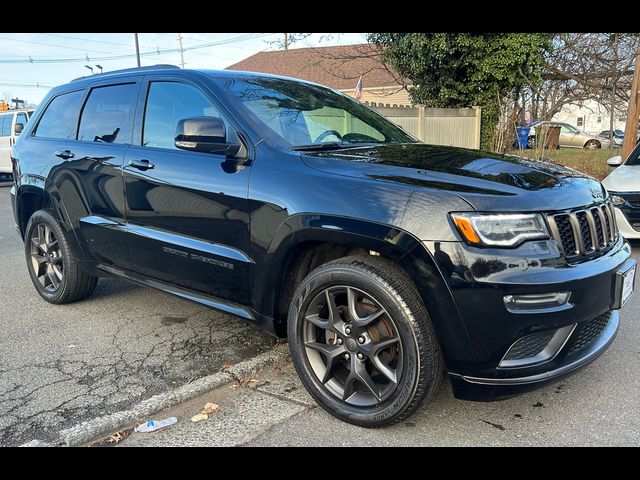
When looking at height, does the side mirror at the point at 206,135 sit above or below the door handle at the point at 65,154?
above

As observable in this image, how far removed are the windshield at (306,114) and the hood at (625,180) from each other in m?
3.71

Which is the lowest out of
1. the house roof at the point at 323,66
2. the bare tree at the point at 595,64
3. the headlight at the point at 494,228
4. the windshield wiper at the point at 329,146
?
the headlight at the point at 494,228

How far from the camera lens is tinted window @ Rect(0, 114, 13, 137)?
51.1 ft

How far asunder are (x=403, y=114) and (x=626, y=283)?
11.3 metres

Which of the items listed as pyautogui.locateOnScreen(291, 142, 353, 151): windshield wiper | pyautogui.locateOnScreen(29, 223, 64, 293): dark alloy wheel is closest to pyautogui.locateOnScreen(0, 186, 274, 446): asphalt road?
pyautogui.locateOnScreen(29, 223, 64, 293): dark alloy wheel

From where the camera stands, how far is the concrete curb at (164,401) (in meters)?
2.65

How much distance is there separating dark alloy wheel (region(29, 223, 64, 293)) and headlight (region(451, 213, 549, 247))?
3.59m

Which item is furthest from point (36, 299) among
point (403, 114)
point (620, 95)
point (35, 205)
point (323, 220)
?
point (620, 95)

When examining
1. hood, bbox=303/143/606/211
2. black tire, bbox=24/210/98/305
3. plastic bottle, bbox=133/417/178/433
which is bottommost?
plastic bottle, bbox=133/417/178/433

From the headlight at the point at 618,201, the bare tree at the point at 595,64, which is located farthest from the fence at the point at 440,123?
the headlight at the point at 618,201

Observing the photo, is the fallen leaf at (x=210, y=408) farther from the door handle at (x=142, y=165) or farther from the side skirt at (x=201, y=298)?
the door handle at (x=142, y=165)

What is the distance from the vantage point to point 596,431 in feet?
8.71

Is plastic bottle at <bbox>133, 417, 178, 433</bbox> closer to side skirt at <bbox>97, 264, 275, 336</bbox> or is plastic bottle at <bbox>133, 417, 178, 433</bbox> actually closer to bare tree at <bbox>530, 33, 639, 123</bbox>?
side skirt at <bbox>97, 264, 275, 336</bbox>
